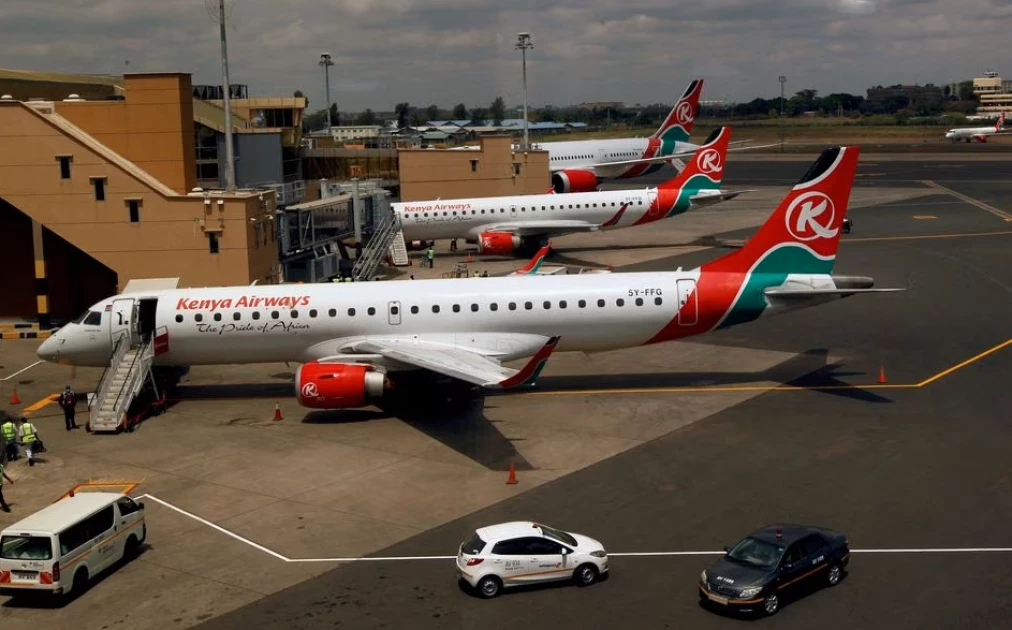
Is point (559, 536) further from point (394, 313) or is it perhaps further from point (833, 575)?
point (394, 313)

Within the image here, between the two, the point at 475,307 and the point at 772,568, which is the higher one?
the point at 475,307

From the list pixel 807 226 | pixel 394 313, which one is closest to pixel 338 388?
pixel 394 313

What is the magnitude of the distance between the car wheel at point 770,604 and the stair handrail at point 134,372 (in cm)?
2330

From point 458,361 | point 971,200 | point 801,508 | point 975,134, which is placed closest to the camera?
point 801,508

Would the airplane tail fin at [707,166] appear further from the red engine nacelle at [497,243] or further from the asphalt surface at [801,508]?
the asphalt surface at [801,508]

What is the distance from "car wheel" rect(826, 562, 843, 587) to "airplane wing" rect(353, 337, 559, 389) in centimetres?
1011

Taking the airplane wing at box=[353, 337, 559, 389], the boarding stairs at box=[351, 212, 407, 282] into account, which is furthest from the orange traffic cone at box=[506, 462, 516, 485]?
the boarding stairs at box=[351, 212, 407, 282]

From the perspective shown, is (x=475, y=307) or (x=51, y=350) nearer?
(x=475, y=307)

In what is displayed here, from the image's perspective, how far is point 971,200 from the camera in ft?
317

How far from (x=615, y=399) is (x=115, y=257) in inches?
999

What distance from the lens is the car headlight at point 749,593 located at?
64.2ft

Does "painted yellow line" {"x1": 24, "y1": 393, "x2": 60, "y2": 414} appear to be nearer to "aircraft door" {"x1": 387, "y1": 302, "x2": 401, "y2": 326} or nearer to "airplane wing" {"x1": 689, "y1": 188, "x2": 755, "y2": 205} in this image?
"aircraft door" {"x1": 387, "y1": 302, "x2": 401, "y2": 326}

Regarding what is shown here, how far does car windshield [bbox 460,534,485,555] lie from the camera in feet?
69.8

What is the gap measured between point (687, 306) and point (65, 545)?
22.2 meters
